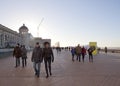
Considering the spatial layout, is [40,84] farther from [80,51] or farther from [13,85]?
[80,51]

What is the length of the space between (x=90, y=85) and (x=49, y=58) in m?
3.78

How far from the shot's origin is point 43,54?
46.6ft

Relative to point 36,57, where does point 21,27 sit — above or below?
above

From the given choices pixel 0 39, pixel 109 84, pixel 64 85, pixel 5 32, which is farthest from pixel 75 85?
pixel 5 32

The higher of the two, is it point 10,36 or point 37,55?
point 10,36

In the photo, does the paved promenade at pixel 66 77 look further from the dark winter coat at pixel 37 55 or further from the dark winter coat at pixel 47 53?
the dark winter coat at pixel 47 53

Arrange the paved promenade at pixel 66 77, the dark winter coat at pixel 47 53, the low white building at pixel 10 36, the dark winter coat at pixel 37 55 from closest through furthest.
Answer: the paved promenade at pixel 66 77, the dark winter coat at pixel 37 55, the dark winter coat at pixel 47 53, the low white building at pixel 10 36

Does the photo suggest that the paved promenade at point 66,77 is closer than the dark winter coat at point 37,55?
Yes

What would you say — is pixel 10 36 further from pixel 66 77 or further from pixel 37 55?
pixel 66 77

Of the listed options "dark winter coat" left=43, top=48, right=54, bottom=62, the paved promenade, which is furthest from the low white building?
"dark winter coat" left=43, top=48, right=54, bottom=62

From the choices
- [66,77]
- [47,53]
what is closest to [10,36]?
[47,53]

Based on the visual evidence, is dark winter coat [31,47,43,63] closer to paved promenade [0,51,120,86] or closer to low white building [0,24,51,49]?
paved promenade [0,51,120,86]

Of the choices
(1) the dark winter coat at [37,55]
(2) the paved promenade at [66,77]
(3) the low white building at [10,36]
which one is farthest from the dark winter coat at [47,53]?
(3) the low white building at [10,36]

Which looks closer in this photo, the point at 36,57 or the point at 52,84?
the point at 52,84
